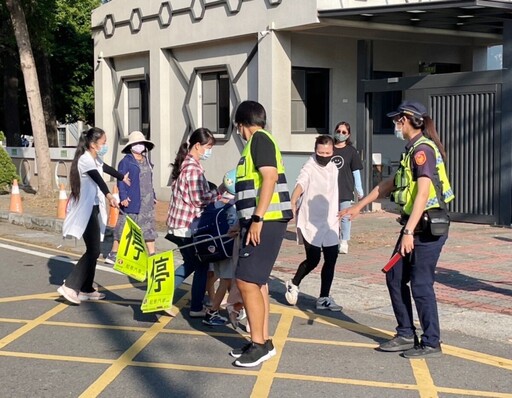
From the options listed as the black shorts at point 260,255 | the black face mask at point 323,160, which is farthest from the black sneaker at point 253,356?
the black face mask at point 323,160

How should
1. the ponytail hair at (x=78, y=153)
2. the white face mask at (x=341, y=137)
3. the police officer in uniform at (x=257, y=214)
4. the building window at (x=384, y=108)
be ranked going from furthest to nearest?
the building window at (x=384, y=108)
the white face mask at (x=341, y=137)
the ponytail hair at (x=78, y=153)
the police officer in uniform at (x=257, y=214)

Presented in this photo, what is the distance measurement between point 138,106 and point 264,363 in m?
17.8

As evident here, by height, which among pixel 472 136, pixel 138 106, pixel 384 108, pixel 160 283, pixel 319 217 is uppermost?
pixel 138 106

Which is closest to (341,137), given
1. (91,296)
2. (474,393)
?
(91,296)

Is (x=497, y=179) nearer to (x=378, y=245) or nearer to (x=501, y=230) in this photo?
(x=501, y=230)

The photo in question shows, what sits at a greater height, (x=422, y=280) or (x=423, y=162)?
(x=423, y=162)

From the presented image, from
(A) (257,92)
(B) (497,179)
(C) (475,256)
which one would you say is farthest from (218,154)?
(C) (475,256)

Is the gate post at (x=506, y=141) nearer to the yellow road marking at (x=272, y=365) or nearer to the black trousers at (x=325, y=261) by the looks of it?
the black trousers at (x=325, y=261)

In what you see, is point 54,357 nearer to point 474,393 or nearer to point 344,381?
point 344,381

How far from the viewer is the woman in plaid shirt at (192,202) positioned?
7.80 metres

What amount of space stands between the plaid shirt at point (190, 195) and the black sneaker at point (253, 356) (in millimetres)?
1810

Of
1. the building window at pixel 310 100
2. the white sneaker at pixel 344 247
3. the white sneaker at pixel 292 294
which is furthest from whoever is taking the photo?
the building window at pixel 310 100

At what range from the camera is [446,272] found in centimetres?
1049

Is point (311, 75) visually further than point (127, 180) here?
Yes
